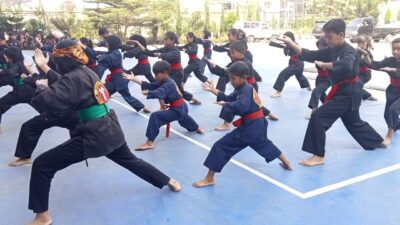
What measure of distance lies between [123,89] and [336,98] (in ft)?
11.9

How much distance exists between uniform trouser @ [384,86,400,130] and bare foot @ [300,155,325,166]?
1.28 meters

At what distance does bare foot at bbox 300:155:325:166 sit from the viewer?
438 centimetres

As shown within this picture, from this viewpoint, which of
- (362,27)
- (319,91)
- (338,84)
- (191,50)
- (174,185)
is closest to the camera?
(174,185)

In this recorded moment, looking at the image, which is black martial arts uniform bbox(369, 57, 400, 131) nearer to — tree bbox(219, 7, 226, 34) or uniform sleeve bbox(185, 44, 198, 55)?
uniform sleeve bbox(185, 44, 198, 55)

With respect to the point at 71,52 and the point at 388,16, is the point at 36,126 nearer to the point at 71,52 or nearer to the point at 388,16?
the point at 71,52

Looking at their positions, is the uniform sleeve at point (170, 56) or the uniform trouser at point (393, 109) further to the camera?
the uniform sleeve at point (170, 56)

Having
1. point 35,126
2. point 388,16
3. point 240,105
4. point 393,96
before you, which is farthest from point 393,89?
point 388,16

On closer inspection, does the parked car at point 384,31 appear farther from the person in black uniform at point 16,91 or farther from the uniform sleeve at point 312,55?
the person in black uniform at point 16,91

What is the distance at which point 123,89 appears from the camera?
22.4ft

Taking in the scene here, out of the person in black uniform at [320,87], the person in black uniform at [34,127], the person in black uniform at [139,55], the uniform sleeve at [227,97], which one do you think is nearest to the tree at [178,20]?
the person in black uniform at [139,55]

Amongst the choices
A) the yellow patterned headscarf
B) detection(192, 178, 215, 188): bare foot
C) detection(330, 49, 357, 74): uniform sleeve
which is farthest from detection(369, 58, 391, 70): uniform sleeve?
the yellow patterned headscarf

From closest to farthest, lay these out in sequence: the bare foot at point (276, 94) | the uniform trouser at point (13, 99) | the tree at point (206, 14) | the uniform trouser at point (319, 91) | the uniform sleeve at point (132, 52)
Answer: the uniform trouser at point (13, 99) → the uniform trouser at point (319, 91) → the uniform sleeve at point (132, 52) → the bare foot at point (276, 94) → the tree at point (206, 14)

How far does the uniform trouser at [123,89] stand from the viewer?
6.85 m

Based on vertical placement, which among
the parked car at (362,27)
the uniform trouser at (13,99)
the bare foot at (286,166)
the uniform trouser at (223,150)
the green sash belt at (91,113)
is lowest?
the bare foot at (286,166)
